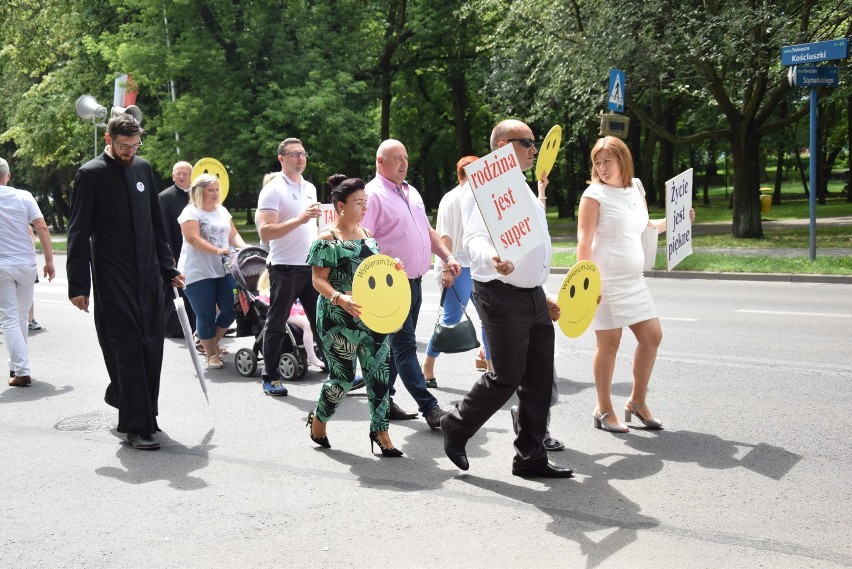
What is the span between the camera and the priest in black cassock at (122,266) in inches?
243

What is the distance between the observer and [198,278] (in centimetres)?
912

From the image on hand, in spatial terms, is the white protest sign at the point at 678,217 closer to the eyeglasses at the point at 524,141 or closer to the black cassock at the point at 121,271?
the eyeglasses at the point at 524,141

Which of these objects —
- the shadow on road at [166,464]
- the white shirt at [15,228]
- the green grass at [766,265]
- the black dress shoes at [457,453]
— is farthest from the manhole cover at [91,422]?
the green grass at [766,265]

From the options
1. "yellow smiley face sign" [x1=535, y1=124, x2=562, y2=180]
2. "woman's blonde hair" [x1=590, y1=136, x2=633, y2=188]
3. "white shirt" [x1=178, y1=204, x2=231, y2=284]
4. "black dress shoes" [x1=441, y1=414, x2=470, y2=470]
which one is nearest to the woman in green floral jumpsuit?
"black dress shoes" [x1=441, y1=414, x2=470, y2=470]

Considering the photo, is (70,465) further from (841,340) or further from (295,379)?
(841,340)

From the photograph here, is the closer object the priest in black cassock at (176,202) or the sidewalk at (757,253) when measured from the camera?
the priest in black cassock at (176,202)

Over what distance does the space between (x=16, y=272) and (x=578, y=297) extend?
18.0ft

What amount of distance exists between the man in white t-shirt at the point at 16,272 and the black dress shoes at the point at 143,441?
2.79 meters

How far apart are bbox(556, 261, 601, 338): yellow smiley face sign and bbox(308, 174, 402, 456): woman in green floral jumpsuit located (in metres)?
1.12

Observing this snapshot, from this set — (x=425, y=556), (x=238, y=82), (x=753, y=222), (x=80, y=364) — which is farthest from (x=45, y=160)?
(x=425, y=556)

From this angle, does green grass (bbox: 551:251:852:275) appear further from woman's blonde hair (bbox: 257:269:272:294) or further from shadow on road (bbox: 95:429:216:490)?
shadow on road (bbox: 95:429:216:490)

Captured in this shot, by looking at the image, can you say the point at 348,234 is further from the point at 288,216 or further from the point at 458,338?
the point at 288,216

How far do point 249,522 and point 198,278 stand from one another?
4.74 metres

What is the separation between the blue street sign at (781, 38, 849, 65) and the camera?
15.5 metres
